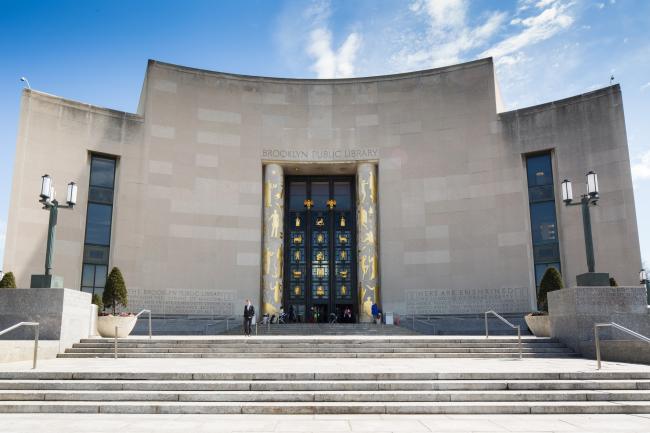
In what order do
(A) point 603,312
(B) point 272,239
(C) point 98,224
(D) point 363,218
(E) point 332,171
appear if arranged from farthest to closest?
(E) point 332,171, (D) point 363,218, (B) point 272,239, (C) point 98,224, (A) point 603,312

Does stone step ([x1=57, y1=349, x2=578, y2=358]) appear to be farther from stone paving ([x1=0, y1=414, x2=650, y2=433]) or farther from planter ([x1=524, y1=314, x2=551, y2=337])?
stone paving ([x1=0, y1=414, x2=650, y2=433])

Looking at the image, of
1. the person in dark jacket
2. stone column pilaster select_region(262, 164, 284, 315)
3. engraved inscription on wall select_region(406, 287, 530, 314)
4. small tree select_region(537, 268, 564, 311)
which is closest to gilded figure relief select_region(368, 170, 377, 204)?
stone column pilaster select_region(262, 164, 284, 315)

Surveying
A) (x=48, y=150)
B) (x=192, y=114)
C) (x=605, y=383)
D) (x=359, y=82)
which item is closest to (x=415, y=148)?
(x=359, y=82)

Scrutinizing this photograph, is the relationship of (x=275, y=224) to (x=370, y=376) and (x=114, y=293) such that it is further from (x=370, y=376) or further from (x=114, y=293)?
(x=370, y=376)

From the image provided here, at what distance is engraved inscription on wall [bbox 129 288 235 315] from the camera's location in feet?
86.9

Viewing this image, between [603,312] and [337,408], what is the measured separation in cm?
903

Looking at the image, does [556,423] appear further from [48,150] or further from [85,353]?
[48,150]

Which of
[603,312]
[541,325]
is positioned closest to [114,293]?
[541,325]

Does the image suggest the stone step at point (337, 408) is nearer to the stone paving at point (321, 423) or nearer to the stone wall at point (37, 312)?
the stone paving at point (321, 423)

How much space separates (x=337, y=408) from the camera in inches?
343

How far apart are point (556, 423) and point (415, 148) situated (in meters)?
22.9

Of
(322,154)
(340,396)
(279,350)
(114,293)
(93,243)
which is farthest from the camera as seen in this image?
(322,154)

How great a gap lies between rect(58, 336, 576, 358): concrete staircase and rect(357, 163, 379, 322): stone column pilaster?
41.5 feet

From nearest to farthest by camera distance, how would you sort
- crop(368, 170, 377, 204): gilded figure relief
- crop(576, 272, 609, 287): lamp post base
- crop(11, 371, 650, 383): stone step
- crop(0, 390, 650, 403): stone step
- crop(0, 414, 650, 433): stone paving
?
1. crop(0, 414, 650, 433): stone paving
2. crop(0, 390, 650, 403): stone step
3. crop(11, 371, 650, 383): stone step
4. crop(576, 272, 609, 287): lamp post base
5. crop(368, 170, 377, 204): gilded figure relief
